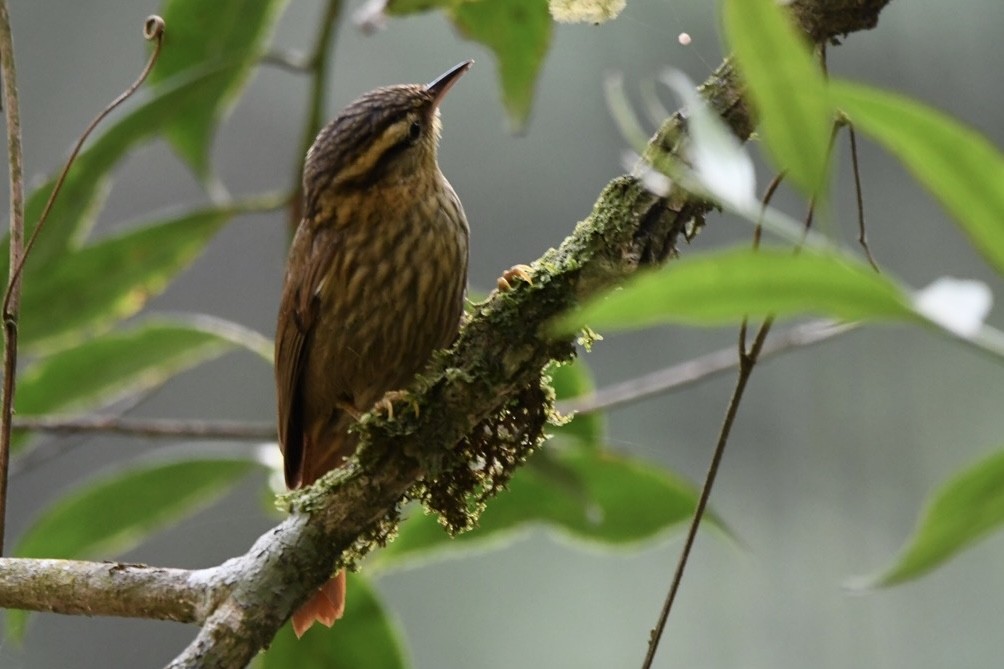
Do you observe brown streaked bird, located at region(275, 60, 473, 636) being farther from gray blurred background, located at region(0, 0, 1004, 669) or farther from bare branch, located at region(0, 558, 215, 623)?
gray blurred background, located at region(0, 0, 1004, 669)

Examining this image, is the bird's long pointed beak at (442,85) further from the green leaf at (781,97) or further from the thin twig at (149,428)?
the green leaf at (781,97)

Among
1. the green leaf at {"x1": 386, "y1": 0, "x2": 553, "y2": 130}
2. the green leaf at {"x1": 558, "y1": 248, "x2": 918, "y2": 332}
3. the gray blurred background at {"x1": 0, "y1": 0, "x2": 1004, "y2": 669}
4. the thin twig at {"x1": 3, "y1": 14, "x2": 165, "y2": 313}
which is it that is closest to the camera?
the green leaf at {"x1": 558, "y1": 248, "x2": 918, "y2": 332}

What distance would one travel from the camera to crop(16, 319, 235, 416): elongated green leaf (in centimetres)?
246

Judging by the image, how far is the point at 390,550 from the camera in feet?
7.10

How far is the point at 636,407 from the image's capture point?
5523 mm

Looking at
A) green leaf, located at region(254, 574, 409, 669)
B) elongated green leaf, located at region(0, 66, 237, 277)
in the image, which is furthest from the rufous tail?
elongated green leaf, located at region(0, 66, 237, 277)

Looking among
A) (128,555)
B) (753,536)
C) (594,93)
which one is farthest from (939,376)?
(128,555)

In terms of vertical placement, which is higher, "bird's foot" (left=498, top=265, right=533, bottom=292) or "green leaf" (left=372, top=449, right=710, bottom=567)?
"bird's foot" (left=498, top=265, right=533, bottom=292)

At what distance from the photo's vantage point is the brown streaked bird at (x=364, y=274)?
2211 millimetres

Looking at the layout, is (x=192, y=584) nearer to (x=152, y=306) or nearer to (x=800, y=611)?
(x=800, y=611)

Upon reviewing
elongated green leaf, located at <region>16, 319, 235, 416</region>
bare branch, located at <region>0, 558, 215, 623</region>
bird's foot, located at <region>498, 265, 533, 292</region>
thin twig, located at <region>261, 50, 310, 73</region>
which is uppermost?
thin twig, located at <region>261, 50, 310, 73</region>

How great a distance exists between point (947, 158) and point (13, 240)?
4.57 feet

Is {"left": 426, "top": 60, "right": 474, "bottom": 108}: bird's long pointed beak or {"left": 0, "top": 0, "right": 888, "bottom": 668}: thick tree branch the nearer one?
{"left": 0, "top": 0, "right": 888, "bottom": 668}: thick tree branch

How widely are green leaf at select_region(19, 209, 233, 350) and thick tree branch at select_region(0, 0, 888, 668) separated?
936 millimetres
